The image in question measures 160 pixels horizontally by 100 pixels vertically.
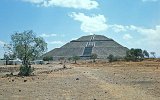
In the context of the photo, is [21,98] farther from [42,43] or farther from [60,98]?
[42,43]

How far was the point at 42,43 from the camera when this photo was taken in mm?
51375

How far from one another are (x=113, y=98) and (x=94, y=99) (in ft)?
3.68

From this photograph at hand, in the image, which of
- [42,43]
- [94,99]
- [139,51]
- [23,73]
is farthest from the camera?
[139,51]

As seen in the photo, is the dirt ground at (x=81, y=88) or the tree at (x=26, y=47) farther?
the tree at (x=26, y=47)

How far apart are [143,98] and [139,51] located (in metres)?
132

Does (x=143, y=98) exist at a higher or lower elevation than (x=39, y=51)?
lower

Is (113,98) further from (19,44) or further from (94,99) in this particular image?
(19,44)

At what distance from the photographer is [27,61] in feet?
167

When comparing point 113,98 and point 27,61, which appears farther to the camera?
point 27,61

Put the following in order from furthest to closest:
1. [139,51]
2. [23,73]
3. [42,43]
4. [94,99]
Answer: [139,51]
[42,43]
[23,73]
[94,99]

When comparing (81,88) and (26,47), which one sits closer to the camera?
(81,88)

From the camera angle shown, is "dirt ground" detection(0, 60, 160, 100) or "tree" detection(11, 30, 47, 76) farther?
"tree" detection(11, 30, 47, 76)

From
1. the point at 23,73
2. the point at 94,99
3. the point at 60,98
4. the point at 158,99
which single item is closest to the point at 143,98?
the point at 158,99

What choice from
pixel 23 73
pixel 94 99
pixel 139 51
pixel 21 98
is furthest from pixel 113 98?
pixel 139 51
